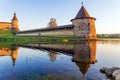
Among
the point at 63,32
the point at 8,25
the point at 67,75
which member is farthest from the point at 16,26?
the point at 67,75

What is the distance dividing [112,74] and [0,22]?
79.7 metres

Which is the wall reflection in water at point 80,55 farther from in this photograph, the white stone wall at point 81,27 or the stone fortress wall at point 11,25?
the stone fortress wall at point 11,25

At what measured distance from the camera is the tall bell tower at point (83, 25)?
139ft

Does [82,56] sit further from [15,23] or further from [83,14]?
[15,23]

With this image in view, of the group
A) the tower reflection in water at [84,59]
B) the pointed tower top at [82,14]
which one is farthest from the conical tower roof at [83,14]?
the tower reflection in water at [84,59]

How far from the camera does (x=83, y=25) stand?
140ft

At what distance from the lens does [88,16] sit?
1709 inches

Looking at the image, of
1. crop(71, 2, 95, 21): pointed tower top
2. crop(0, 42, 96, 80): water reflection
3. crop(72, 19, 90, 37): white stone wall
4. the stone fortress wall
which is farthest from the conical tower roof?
the stone fortress wall

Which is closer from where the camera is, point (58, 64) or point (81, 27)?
point (58, 64)

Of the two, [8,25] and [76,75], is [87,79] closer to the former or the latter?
[76,75]

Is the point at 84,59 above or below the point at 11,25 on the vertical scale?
below

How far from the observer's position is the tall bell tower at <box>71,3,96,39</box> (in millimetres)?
42250

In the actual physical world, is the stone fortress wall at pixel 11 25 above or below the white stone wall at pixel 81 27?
above

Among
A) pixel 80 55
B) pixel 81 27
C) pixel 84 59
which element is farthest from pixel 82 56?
pixel 81 27
